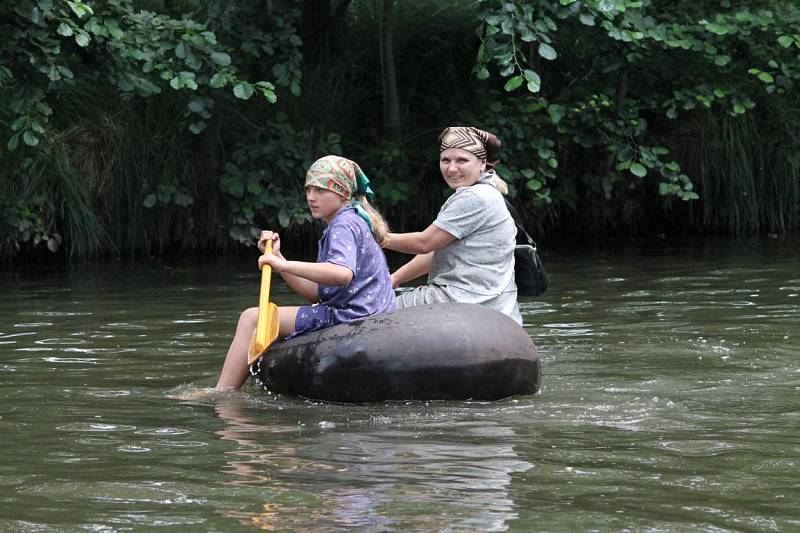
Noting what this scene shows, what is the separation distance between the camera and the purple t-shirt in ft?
21.7

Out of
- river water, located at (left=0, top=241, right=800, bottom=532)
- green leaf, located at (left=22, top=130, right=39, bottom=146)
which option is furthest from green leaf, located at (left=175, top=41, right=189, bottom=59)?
river water, located at (left=0, top=241, right=800, bottom=532)

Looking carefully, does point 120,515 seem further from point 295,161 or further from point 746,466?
point 295,161

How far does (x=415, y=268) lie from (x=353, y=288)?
88 cm

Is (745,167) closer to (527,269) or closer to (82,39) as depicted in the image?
(82,39)

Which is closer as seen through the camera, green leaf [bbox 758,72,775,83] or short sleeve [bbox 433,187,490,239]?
short sleeve [bbox 433,187,490,239]

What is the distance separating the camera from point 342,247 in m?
6.49

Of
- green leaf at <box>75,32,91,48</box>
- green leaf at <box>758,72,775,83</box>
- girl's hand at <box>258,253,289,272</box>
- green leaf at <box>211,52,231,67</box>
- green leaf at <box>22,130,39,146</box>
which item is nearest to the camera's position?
girl's hand at <box>258,253,289,272</box>

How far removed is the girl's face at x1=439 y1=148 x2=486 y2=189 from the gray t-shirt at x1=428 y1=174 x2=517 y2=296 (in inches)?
1.8

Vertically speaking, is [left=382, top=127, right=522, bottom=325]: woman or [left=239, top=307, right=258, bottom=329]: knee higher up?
[left=382, top=127, right=522, bottom=325]: woman

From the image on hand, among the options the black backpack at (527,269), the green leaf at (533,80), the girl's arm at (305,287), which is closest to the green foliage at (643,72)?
the green leaf at (533,80)

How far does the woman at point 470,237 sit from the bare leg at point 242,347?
2.22 feet

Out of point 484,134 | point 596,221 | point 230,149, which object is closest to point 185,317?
point 484,134

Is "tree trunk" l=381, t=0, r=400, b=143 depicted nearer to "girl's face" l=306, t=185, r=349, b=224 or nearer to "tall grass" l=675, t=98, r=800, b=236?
"tall grass" l=675, t=98, r=800, b=236

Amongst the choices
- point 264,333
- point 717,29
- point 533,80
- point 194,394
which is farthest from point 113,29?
point 717,29
